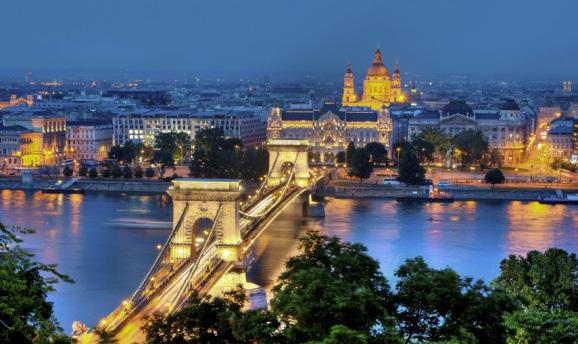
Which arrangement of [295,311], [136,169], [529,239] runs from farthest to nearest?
[136,169]
[529,239]
[295,311]

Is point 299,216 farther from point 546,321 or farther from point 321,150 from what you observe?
point 546,321

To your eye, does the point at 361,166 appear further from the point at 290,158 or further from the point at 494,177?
the point at 290,158

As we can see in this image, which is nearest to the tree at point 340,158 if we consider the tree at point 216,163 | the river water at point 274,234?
the tree at point 216,163

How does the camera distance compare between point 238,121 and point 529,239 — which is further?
point 238,121

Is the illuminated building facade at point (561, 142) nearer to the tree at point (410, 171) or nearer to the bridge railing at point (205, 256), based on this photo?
the tree at point (410, 171)

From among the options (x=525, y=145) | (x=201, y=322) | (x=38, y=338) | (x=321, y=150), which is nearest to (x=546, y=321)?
(x=201, y=322)

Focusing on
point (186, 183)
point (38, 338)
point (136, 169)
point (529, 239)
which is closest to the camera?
point (38, 338)

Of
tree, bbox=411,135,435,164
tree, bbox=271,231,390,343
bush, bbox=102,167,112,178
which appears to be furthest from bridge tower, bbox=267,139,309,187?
tree, bbox=271,231,390,343

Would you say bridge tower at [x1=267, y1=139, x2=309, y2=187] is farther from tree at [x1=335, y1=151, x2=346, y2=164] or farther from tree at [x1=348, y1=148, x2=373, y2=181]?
tree at [x1=335, y1=151, x2=346, y2=164]
